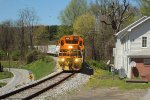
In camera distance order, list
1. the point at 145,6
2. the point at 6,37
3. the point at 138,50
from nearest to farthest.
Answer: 1. the point at 138,50
2. the point at 145,6
3. the point at 6,37

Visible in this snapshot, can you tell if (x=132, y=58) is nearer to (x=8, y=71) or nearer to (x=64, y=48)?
(x=64, y=48)

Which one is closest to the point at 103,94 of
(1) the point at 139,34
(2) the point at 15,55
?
(1) the point at 139,34

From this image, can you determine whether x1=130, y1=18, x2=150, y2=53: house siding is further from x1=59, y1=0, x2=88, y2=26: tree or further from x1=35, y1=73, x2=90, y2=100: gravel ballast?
x1=59, y1=0, x2=88, y2=26: tree

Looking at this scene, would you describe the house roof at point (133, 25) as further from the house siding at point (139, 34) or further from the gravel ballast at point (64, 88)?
the gravel ballast at point (64, 88)

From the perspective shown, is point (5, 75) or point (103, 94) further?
point (5, 75)

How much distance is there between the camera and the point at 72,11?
372ft

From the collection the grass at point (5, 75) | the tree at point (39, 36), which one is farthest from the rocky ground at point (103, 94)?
the tree at point (39, 36)

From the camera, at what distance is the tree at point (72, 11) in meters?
112

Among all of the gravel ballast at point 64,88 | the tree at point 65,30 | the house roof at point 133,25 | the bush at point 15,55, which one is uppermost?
the tree at point 65,30

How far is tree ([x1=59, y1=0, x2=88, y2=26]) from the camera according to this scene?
11206 cm

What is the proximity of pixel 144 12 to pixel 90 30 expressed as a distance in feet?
48.7

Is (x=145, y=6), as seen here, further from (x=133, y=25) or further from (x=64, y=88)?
(x=64, y=88)

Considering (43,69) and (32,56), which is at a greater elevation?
(32,56)

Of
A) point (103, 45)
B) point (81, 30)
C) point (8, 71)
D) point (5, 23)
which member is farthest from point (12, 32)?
point (103, 45)
